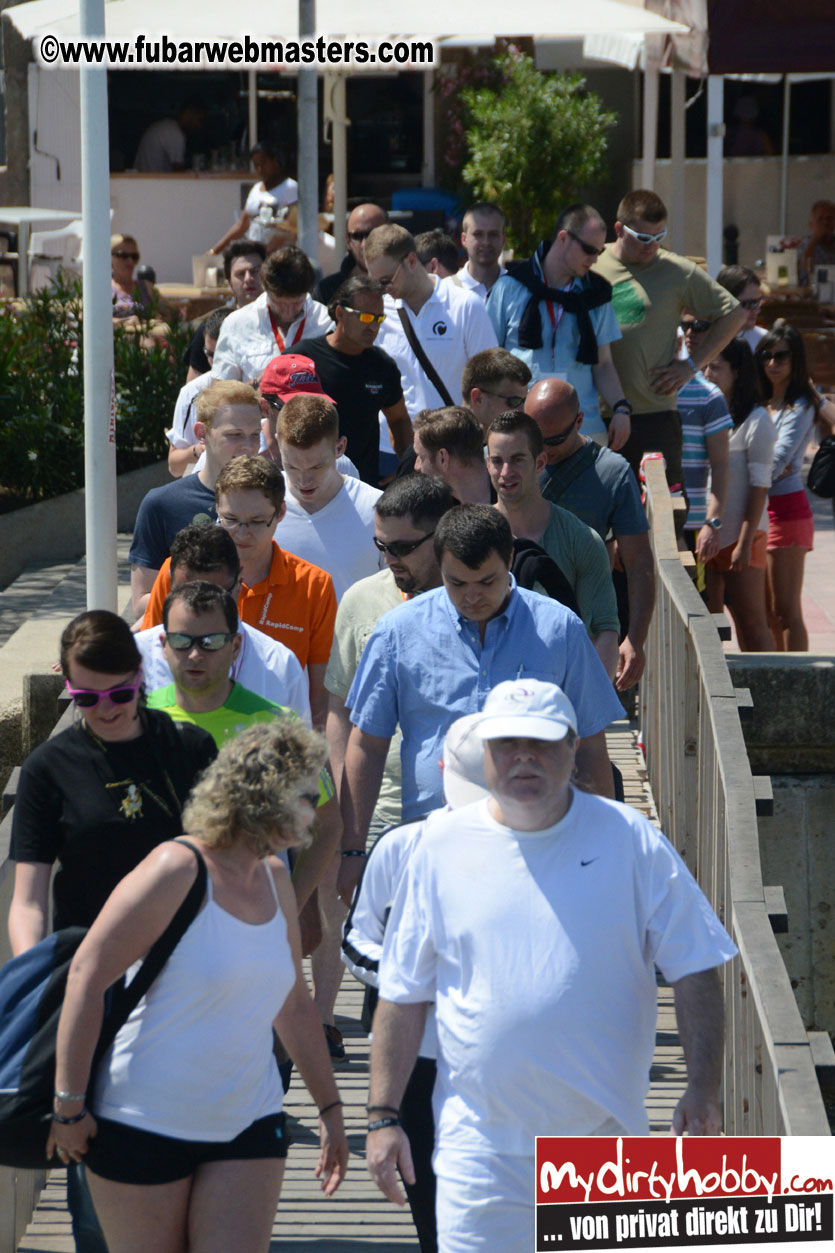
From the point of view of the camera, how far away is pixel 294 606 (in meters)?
5.44

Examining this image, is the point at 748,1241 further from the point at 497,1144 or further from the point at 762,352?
the point at 762,352

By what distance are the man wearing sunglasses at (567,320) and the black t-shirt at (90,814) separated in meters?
4.43

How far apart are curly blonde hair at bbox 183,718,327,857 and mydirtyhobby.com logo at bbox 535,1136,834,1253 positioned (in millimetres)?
906

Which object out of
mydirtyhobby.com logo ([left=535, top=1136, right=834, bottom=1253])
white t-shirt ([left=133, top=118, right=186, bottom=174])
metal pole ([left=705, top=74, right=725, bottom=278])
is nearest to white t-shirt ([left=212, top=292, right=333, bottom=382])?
mydirtyhobby.com logo ([left=535, top=1136, right=834, bottom=1253])

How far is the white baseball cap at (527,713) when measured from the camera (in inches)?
142

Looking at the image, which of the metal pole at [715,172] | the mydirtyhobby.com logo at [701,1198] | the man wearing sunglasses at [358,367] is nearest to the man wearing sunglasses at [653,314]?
the man wearing sunglasses at [358,367]

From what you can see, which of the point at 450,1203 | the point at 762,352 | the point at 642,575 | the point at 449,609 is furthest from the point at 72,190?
the point at 450,1203

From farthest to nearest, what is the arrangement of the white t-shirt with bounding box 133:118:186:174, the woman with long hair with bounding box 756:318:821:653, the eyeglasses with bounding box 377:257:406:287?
the white t-shirt with bounding box 133:118:186:174
the woman with long hair with bounding box 756:318:821:653
the eyeglasses with bounding box 377:257:406:287

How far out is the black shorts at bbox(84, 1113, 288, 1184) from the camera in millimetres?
3676

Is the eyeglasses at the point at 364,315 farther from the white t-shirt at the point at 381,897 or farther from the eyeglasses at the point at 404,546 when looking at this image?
the white t-shirt at the point at 381,897

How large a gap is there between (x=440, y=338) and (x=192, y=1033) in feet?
16.4

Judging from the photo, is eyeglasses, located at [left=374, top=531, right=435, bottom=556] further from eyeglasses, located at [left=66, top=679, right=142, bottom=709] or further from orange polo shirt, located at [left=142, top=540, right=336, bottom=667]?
eyeglasses, located at [left=66, top=679, right=142, bottom=709]

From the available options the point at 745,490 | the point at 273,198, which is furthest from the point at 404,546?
the point at 273,198

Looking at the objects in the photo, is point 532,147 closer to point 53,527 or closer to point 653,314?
point 53,527
